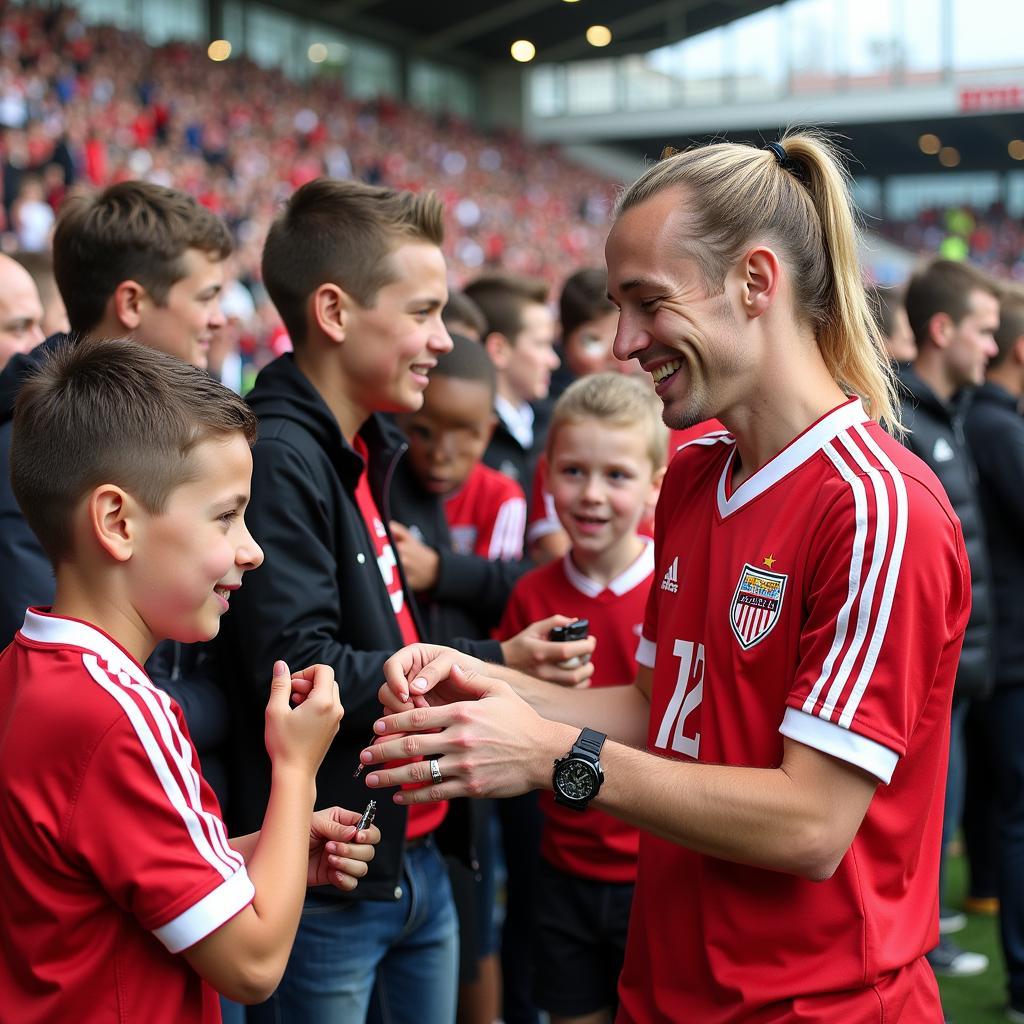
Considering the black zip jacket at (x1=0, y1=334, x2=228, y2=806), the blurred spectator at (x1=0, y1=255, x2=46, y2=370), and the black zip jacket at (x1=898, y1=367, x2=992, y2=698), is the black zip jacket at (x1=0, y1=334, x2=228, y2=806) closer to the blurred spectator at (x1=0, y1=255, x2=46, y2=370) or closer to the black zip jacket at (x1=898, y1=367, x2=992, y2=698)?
the blurred spectator at (x1=0, y1=255, x2=46, y2=370)

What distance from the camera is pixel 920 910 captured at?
1.85 metres

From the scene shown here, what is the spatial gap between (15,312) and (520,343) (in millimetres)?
2517

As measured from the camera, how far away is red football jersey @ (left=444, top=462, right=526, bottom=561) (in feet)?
13.2

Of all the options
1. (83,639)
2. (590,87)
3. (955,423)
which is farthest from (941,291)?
(590,87)

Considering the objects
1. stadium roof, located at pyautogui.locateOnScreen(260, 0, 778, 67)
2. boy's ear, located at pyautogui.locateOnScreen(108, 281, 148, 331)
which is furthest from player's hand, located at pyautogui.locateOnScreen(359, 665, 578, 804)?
stadium roof, located at pyautogui.locateOnScreen(260, 0, 778, 67)

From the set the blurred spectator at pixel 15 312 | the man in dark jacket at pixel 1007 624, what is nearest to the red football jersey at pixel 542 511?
the man in dark jacket at pixel 1007 624

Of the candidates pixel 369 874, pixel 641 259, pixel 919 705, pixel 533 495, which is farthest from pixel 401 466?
pixel 919 705

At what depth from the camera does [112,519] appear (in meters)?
1.78

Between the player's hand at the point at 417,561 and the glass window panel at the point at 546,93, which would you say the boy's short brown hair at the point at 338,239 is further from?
the glass window panel at the point at 546,93

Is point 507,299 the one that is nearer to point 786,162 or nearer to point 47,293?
point 47,293

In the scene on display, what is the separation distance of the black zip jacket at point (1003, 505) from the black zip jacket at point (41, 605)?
3.31 metres

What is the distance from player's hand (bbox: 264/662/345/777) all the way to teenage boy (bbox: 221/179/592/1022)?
18.9 inches

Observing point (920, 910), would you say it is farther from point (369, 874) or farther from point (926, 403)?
point (926, 403)

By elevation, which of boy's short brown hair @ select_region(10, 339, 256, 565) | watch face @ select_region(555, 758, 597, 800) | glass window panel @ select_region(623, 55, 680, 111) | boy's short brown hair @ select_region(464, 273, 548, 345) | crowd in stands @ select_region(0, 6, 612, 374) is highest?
glass window panel @ select_region(623, 55, 680, 111)
